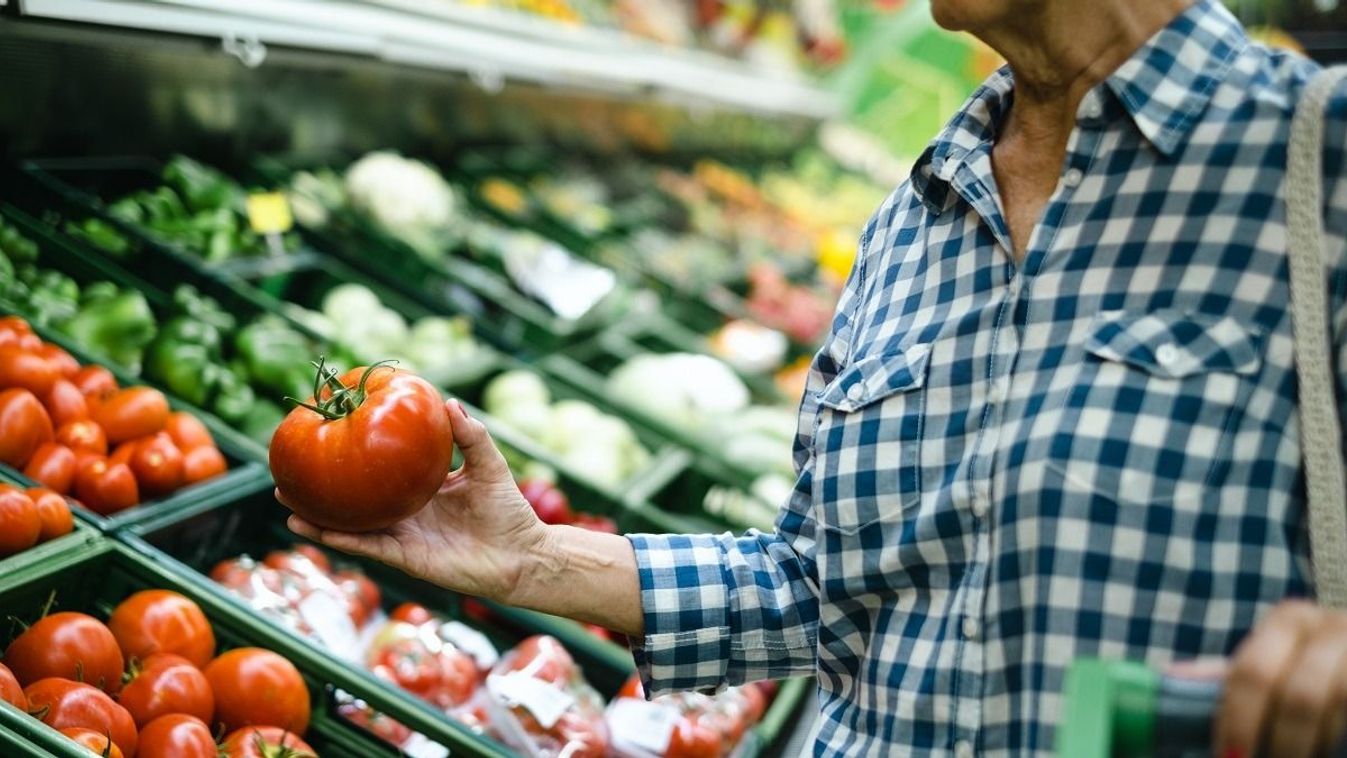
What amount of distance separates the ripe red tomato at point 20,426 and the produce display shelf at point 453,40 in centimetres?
68

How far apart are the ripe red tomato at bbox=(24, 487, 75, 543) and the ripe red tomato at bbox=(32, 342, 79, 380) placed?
376 mm

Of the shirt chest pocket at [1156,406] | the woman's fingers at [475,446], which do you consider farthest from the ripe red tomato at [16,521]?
the shirt chest pocket at [1156,406]

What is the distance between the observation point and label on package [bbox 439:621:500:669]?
2396 mm

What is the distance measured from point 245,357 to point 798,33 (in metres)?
6.85

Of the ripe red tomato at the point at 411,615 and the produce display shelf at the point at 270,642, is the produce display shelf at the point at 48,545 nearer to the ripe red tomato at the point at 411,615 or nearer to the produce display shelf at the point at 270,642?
the produce display shelf at the point at 270,642

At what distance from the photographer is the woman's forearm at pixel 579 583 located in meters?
1.53

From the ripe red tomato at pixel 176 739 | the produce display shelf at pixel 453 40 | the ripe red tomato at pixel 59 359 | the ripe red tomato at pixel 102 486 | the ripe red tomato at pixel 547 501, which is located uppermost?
the produce display shelf at pixel 453 40

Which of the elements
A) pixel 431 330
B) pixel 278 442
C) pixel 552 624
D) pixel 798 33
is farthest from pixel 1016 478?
pixel 798 33

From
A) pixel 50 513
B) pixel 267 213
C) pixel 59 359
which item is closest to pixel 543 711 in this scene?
pixel 50 513

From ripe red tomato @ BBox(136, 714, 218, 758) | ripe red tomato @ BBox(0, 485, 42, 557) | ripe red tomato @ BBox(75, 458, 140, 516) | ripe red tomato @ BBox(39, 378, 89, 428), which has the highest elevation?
ripe red tomato @ BBox(39, 378, 89, 428)

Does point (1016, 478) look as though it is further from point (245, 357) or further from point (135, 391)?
point (245, 357)

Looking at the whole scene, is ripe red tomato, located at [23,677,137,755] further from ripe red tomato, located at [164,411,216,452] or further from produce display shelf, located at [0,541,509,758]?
ripe red tomato, located at [164,411,216,452]

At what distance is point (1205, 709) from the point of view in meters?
0.85

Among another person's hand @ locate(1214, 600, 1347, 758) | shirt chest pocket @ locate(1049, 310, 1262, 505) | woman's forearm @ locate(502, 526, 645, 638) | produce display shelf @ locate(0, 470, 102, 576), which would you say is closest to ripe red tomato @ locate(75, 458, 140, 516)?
produce display shelf @ locate(0, 470, 102, 576)
